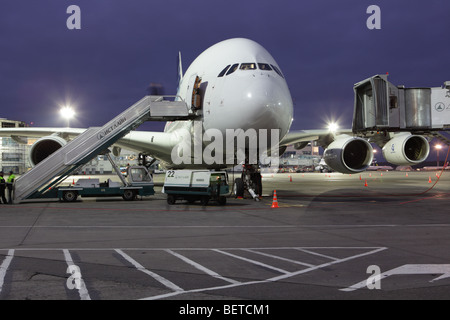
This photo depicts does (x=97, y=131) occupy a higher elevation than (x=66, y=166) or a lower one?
higher

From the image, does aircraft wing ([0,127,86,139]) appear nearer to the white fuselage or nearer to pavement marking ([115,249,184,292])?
the white fuselage

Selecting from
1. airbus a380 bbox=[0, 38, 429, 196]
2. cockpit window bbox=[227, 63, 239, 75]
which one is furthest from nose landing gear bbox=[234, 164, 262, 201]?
cockpit window bbox=[227, 63, 239, 75]

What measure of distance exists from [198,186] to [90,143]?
202 inches

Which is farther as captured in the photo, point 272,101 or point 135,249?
point 272,101

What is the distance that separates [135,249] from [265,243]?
7.89 feet

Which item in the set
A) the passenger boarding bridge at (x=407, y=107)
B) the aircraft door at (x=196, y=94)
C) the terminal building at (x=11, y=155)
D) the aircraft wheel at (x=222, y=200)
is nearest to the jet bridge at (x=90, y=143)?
the aircraft door at (x=196, y=94)

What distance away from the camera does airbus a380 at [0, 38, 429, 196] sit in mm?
14133

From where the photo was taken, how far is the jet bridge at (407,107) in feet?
49.3

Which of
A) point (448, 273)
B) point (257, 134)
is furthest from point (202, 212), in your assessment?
point (448, 273)

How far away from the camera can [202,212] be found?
13766 mm

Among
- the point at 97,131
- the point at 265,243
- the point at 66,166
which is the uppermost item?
the point at 97,131

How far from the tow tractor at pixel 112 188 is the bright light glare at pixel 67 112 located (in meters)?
18.9

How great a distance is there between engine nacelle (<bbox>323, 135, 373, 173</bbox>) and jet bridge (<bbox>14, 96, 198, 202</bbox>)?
21.7ft
